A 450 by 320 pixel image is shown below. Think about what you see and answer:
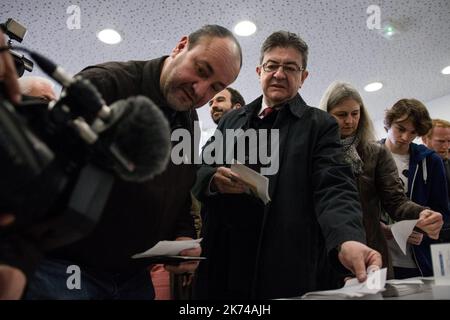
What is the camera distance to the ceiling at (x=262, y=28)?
214 centimetres

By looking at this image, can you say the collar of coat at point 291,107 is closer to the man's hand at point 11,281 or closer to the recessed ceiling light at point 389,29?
the man's hand at point 11,281

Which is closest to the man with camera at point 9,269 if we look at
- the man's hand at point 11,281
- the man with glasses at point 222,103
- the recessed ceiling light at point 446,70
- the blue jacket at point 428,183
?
the man's hand at point 11,281

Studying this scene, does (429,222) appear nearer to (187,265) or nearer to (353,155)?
(353,155)

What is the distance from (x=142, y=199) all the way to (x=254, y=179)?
0.81ft

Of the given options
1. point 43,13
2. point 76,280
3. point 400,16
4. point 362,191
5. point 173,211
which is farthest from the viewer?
point 400,16

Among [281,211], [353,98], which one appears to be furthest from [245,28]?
[281,211]

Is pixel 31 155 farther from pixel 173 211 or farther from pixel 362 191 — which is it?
pixel 362 191

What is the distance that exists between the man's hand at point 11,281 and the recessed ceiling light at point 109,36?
7.49 ft

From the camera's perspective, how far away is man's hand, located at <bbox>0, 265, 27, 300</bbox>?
295 millimetres

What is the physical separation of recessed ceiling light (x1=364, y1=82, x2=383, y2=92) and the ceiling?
0.77 feet

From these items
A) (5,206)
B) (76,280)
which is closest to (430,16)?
(76,280)

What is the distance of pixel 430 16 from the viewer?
2.33m

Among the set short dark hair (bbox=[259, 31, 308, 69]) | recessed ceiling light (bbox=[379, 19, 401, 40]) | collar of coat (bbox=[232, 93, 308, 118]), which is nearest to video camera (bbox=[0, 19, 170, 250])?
collar of coat (bbox=[232, 93, 308, 118])
